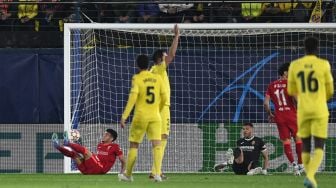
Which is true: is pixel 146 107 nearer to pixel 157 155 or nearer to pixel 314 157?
pixel 157 155

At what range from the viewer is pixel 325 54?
21281mm

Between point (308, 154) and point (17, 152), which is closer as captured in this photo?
point (308, 154)

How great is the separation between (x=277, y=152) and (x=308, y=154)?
27.0 ft

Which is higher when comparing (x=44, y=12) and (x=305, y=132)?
(x=44, y=12)

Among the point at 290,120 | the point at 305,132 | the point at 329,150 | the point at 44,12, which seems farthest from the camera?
the point at 44,12

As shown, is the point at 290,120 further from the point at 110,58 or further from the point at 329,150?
the point at 110,58

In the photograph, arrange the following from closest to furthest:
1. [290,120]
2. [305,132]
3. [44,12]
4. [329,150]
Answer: [305,132], [290,120], [329,150], [44,12]

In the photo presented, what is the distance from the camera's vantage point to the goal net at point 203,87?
837 inches

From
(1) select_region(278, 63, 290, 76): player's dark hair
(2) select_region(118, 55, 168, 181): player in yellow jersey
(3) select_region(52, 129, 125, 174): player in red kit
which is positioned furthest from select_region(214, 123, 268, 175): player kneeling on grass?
(2) select_region(118, 55, 168, 181): player in yellow jersey

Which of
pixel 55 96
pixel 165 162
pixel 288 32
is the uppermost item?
pixel 288 32

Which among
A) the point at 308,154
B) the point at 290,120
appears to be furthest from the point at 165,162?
the point at 308,154

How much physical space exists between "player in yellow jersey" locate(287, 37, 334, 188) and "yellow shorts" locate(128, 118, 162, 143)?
3081 millimetres

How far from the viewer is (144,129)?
15578mm

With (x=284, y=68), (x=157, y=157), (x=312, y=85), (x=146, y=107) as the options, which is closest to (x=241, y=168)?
(x=284, y=68)
